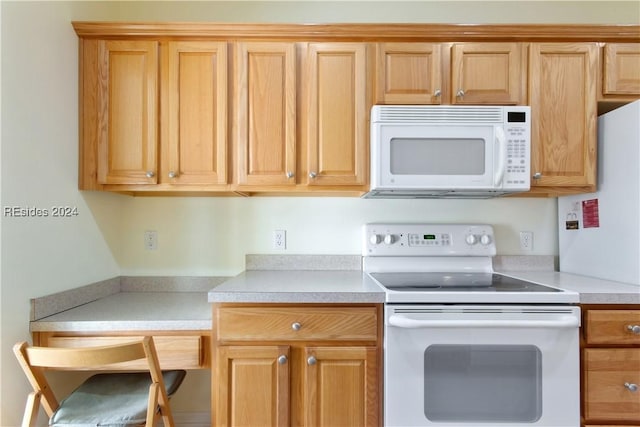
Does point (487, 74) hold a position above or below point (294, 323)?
above

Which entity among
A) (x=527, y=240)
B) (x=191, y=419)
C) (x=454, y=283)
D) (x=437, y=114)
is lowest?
(x=191, y=419)

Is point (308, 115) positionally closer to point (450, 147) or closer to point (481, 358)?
point (450, 147)

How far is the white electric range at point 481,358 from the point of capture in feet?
4.30

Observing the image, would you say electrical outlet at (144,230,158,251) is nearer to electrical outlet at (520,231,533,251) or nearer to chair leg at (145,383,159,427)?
chair leg at (145,383,159,427)

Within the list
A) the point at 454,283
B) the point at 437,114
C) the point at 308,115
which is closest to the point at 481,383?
the point at 454,283

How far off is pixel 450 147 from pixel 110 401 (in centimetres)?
179

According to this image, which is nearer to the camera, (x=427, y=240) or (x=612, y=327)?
(x=612, y=327)

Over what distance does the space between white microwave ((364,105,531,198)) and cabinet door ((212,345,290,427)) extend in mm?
894

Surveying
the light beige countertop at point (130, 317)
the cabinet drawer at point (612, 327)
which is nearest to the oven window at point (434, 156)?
the cabinet drawer at point (612, 327)

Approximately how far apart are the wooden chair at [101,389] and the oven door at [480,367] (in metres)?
0.87

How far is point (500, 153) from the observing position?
1537 mm

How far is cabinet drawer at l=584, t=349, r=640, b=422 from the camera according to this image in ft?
4.34

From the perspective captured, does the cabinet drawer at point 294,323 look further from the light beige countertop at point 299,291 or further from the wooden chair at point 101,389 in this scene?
the wooden chair at point 101,389

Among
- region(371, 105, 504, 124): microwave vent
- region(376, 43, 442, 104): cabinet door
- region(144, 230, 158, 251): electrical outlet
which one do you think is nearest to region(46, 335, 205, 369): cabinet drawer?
region(144, 230, 158, 251): electrical outlet
